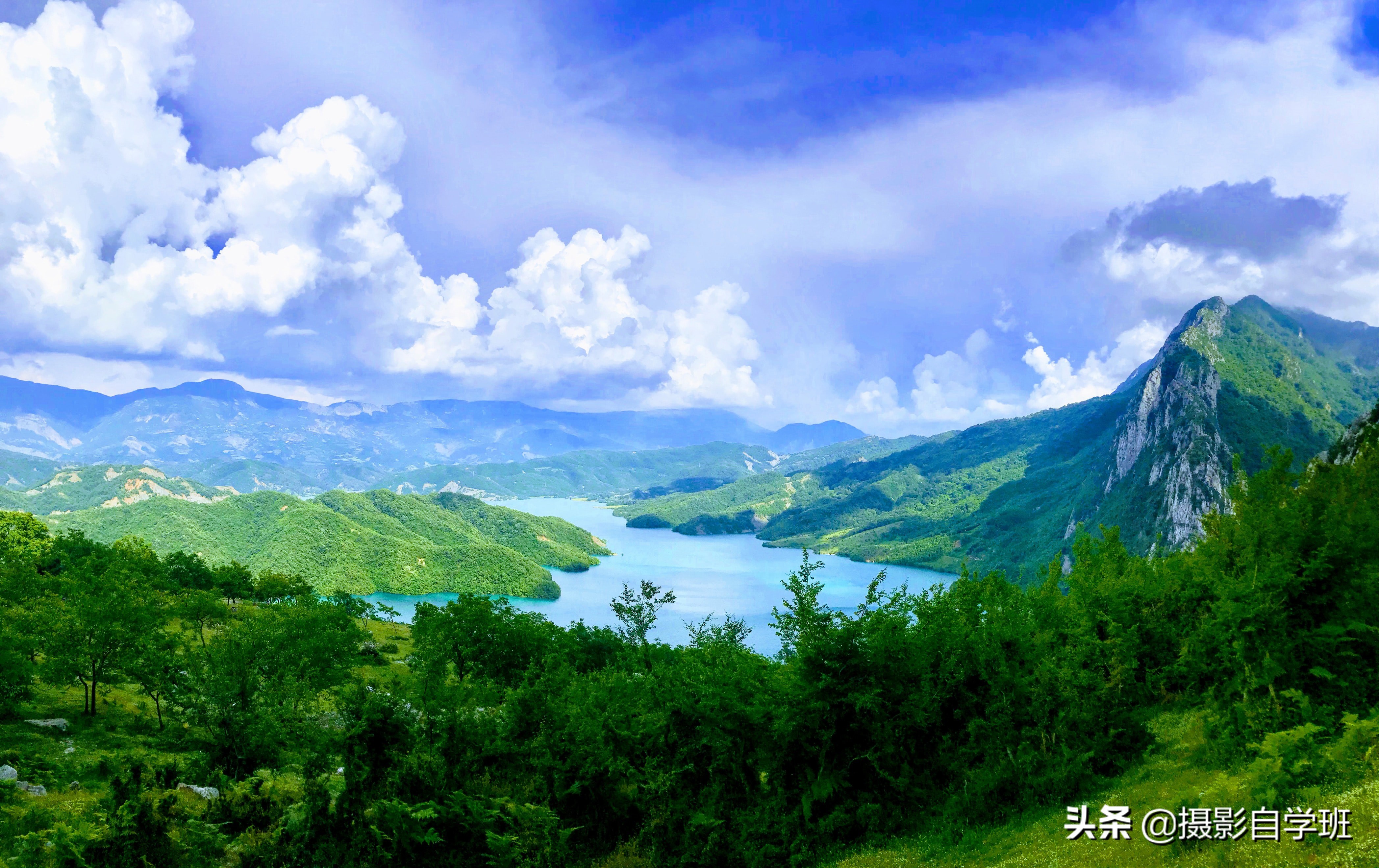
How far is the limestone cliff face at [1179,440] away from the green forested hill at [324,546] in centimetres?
13143

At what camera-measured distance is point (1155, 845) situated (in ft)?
34.5

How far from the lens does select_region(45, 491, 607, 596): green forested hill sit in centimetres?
15850

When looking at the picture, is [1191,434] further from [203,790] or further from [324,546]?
[324,546]

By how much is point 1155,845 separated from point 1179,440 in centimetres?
15644

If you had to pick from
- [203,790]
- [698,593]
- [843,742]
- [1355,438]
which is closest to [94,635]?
[203,790]

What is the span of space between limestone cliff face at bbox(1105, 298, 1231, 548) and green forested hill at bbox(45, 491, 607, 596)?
13143 cm

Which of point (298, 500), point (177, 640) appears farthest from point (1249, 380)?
point (298, 500)

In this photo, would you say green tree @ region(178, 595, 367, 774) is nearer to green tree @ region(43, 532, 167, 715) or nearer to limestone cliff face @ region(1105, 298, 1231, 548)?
green tree @ region(43, 532, 167, 715)

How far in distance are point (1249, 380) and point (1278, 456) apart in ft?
605

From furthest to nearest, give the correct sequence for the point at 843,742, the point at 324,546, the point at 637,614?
1. the point at 324,546
2. the point at 637,614
3. the point at 843,742

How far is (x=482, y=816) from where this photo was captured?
14.9 m

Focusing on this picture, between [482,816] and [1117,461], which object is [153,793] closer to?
[482,816]

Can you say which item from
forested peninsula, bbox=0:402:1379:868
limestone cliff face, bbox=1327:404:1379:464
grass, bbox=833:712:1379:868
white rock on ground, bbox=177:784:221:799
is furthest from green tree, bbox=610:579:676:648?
limestone cliff face, bbox=1327:404:1379:464

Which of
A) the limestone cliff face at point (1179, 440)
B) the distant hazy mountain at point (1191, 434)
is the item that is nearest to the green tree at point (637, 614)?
the distant hazy mountain at point (1191, 434)
